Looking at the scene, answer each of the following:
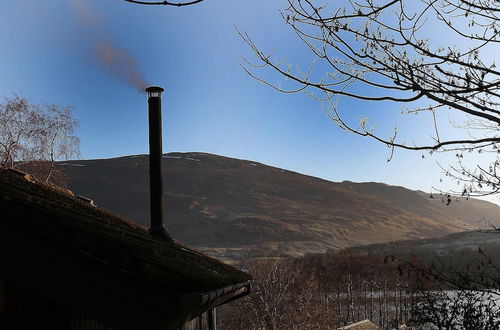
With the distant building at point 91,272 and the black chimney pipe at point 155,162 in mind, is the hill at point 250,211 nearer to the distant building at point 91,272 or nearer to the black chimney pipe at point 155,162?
the black chimney pipe at point 155,162

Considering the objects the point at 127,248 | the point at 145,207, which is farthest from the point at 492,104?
the point at 145,207

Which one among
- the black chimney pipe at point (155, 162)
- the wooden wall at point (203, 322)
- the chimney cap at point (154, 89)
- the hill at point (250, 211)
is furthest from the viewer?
the hill at point (250, 211)

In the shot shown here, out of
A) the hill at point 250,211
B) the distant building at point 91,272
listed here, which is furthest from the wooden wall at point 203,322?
the hill at point 250,211

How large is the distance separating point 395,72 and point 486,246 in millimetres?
99997

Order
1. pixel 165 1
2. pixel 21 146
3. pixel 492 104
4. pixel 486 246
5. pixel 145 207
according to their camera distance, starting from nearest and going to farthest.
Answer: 1. pixel 165 1
2. pixel 492 104
3. pixel 21 146
4. pixel 486 246
5. pixel 145 207

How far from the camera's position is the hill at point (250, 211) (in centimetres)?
12819

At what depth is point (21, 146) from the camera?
25.5 meters

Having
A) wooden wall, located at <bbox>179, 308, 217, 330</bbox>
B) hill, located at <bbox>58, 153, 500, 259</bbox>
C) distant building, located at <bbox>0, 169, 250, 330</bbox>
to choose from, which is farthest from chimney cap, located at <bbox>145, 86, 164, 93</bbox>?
hill, located at <bbox>58, 153, 500, 259</bbox>

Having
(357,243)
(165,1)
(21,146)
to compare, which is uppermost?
(21,146)

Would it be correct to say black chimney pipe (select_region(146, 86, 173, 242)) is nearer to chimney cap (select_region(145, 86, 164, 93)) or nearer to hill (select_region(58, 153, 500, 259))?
chimney cap (select_region(145, 86, 164, 93))

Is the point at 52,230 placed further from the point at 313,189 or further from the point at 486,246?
the point at 313,189

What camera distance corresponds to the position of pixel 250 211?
157625 millimetres

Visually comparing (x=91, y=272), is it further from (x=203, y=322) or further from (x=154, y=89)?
(x=154, y=89)

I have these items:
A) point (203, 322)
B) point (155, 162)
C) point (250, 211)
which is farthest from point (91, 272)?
point (250, 211)
